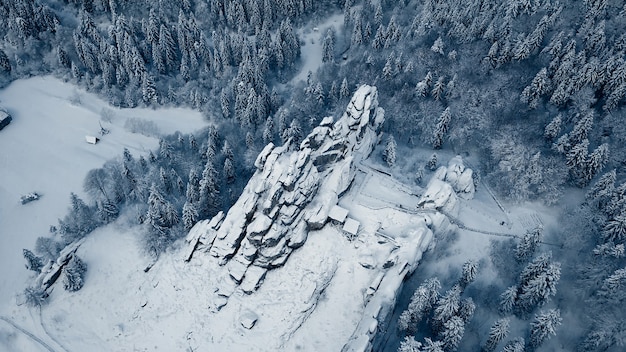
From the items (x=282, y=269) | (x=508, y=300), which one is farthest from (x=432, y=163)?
(x=282, y=269)

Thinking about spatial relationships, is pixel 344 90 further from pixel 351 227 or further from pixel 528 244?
pixel 528 244

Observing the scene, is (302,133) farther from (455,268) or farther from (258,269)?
(455,268)

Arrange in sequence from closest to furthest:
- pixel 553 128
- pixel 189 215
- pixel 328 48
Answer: pixel 553 128, pixel 189 215, pixel 328 48

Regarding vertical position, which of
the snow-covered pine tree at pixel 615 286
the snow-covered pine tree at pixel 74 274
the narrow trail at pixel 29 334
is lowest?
the narrow trail at pixel 29 334

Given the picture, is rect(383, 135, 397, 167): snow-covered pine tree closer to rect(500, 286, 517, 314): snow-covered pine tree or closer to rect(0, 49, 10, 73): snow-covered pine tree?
rect(500, 286, 517, 314): snow-covered pine tree

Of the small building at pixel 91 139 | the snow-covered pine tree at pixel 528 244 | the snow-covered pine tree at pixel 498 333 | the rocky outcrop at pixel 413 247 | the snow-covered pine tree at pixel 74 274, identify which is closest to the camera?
the snow-covered pine tree at pixel 498 333

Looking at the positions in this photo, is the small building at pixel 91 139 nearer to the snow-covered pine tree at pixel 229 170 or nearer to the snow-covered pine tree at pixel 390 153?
the snow-covered pine tree at pixel 229 170

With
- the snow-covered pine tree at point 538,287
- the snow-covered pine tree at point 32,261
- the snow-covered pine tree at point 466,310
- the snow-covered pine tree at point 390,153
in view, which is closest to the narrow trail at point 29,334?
the snow-covered pine tree at point 32,261
